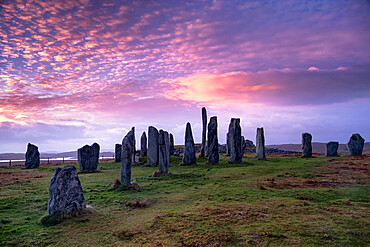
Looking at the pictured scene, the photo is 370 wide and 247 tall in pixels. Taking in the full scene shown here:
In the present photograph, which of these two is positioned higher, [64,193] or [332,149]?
[332,149]

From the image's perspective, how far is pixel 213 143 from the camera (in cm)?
2808

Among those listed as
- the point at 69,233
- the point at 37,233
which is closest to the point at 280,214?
the point at 69,233

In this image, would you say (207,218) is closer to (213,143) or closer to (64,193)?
(64,193)

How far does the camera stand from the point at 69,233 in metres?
7.84

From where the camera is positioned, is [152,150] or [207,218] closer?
[207,218]

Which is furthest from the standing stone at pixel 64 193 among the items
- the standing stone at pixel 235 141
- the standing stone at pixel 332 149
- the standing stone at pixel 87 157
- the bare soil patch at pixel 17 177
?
the standing stone at pixel 332 149

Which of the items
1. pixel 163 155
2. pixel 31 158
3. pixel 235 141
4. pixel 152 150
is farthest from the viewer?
pixel 31 158

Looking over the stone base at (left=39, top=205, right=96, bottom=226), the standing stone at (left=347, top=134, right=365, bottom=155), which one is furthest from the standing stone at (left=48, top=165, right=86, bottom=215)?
the standing stone at (left=347, top=134, right=365, bottom=155)

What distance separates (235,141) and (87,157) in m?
16.3

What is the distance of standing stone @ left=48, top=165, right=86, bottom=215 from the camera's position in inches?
357

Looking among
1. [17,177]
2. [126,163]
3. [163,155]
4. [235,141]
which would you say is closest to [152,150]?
[163,155]

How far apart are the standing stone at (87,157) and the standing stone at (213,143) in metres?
12.3

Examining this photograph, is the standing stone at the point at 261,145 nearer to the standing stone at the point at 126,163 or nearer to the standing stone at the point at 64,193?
the standing stone at the point at 126,163

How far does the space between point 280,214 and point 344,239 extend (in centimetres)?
235
